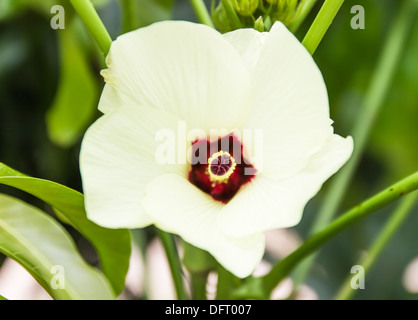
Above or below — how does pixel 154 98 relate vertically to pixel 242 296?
above

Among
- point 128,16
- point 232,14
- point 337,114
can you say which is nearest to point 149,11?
point 128,16

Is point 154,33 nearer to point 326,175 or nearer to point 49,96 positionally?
point 326,175

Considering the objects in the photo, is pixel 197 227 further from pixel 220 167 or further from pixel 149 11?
pixel 149 11

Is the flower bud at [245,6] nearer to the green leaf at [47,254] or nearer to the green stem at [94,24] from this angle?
the green stem at [94,24]

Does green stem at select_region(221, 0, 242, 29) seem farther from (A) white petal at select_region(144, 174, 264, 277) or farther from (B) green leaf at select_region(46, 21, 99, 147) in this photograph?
(B) green leaf at select_region(46, 21, 99, 147)

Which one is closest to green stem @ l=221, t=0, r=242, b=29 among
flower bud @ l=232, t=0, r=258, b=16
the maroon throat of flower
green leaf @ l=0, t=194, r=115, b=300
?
flower bud @ l=232, t=0, r=258, b=16

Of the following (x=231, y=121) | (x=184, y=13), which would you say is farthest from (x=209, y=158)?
(x=184, y=13)
